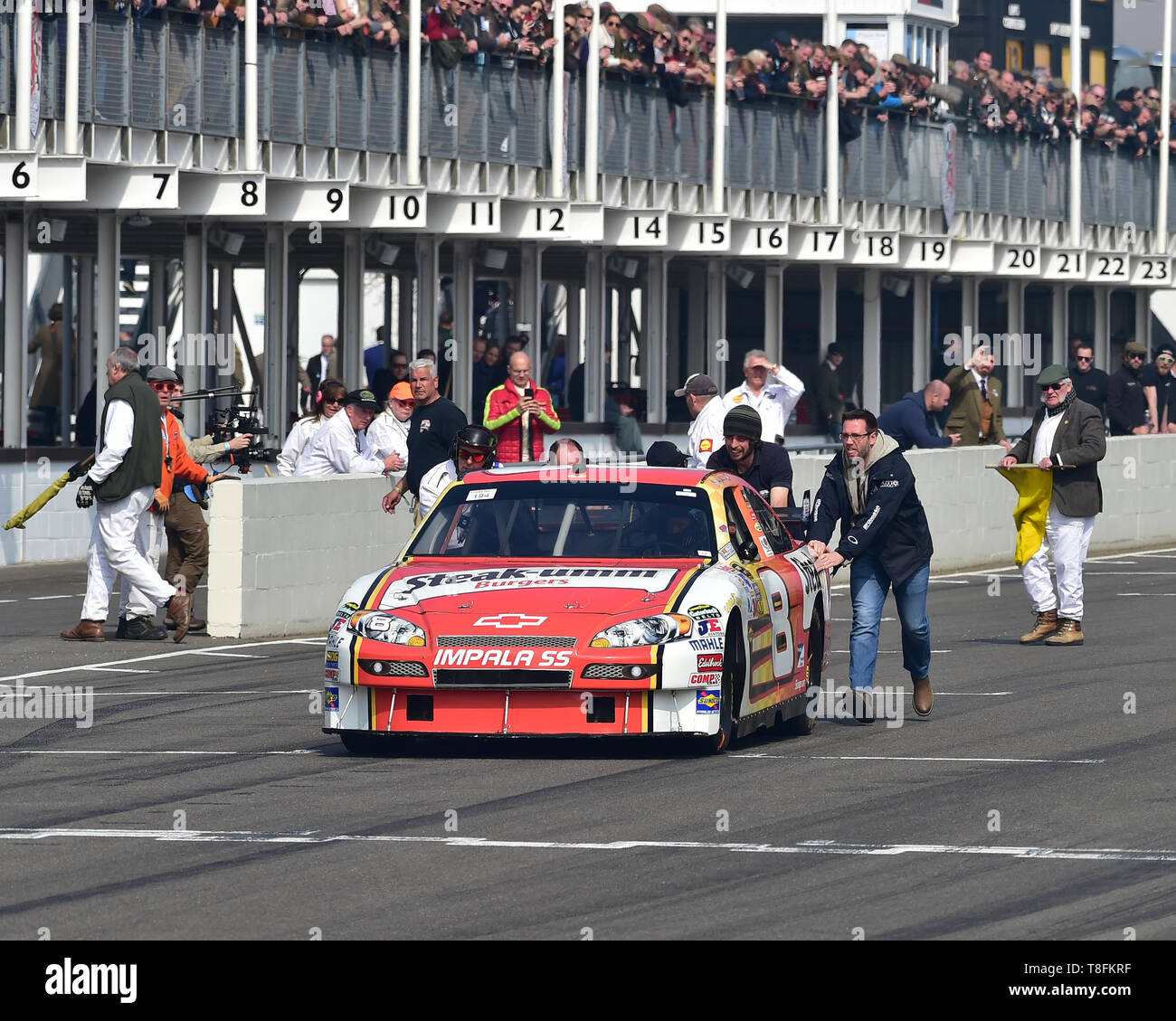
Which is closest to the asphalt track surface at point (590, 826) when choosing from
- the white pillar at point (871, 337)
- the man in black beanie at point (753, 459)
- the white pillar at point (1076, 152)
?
the man in black beanie at point (753, 459)

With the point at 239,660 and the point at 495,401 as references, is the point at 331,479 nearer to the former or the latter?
the point at 495,401

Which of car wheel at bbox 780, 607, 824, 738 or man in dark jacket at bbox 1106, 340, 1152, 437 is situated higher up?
man in dark jacket at bbox 1106, 340, 1152, 437

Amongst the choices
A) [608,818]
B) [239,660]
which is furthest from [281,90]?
[608,818]

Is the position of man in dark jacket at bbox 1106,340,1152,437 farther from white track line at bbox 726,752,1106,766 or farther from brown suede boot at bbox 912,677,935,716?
white track line at bbox 726,752,1106,766

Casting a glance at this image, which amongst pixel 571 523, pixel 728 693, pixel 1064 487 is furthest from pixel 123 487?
pixel 728 693

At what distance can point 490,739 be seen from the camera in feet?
42.5

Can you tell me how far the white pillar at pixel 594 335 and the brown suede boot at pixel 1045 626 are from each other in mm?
17312

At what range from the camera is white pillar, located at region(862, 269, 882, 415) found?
A: 43.8 m

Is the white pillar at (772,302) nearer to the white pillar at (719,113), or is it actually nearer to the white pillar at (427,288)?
the white pillar at (719,113)

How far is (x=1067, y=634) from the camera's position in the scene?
1934cm

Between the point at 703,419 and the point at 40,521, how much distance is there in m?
9.10

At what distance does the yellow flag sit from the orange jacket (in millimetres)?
5632

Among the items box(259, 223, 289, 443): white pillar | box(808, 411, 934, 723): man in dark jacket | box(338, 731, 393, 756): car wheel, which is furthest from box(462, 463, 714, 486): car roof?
box(259, 223, 289, 443): white pillar

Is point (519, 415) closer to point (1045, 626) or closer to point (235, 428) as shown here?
point (235, 428)
